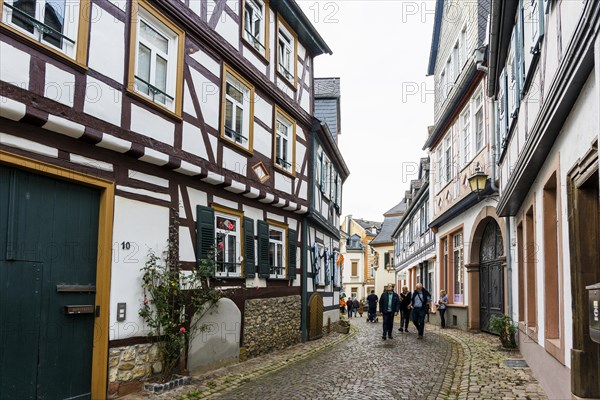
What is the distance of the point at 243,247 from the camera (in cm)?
1158

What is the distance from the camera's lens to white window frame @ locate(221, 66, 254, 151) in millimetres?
11117

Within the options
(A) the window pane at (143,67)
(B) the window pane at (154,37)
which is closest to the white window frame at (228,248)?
(A) the window pane at (143,67)

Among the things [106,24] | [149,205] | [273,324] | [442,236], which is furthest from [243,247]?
[442,236]

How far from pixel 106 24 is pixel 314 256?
10.0m

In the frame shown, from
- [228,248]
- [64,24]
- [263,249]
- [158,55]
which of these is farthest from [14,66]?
[263,249]

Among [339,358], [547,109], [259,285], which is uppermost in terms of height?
[547,109]

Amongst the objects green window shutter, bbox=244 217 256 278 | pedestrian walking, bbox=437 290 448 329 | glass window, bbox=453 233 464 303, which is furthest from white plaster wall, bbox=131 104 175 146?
pedestrian walking, bbox=437 290 448 329

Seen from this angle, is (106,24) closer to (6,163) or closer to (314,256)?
(6,163)

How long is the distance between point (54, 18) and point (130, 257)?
3.09 meters

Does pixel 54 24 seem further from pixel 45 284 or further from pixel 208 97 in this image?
pixel 208 97

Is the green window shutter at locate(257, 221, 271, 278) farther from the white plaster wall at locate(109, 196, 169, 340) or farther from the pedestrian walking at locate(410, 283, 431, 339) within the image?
the pedestrian walking at locate(410, 283, 431, 339)

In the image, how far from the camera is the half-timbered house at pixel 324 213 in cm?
1598

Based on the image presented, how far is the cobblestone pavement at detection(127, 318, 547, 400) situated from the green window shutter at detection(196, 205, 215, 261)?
77.1 inches

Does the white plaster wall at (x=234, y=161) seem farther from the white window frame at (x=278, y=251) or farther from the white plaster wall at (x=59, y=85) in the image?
the white plaster wall at (x=59, y=85)
